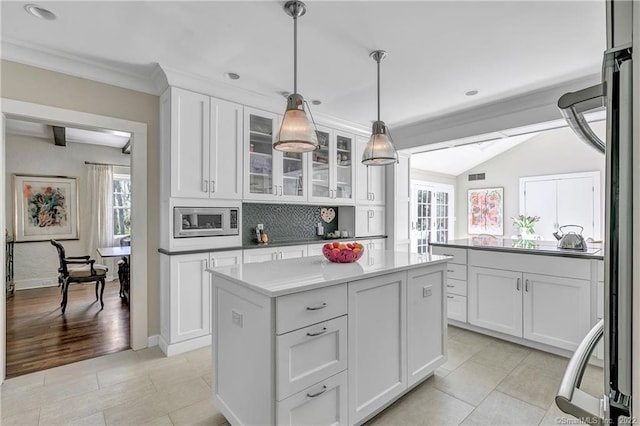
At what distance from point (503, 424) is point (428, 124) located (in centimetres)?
353

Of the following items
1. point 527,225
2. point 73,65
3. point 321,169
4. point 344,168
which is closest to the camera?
point 73,65

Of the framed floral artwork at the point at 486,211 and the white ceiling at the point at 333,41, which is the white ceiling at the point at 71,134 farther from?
the framed floral artwork at the point at 486,211

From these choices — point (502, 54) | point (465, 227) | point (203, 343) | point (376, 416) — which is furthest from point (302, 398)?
point (465, 227)

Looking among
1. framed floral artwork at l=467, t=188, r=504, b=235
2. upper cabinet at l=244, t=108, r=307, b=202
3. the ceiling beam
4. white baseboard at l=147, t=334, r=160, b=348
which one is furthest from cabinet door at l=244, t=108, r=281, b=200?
framed floral artwork at l=467, t=188, r=504, b=235

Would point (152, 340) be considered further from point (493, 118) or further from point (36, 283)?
point (493, 118)

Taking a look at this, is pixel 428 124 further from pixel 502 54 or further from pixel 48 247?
pixel 48 247

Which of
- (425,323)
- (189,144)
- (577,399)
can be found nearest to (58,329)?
(189,144)

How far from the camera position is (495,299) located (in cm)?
319

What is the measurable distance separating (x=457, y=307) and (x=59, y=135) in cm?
620

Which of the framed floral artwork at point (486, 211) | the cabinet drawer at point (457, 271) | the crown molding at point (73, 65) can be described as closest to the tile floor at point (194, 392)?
the cabinet drawer at point (457, 271)

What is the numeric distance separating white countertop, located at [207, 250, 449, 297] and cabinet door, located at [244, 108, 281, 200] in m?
1.40

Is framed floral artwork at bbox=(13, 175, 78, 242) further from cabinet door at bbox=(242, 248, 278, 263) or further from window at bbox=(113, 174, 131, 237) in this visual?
cabinet door at bbox=(242, 248, 278, 263)

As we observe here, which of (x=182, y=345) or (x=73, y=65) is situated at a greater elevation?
(x=73, y=65)

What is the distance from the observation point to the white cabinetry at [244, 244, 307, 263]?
342 cm
